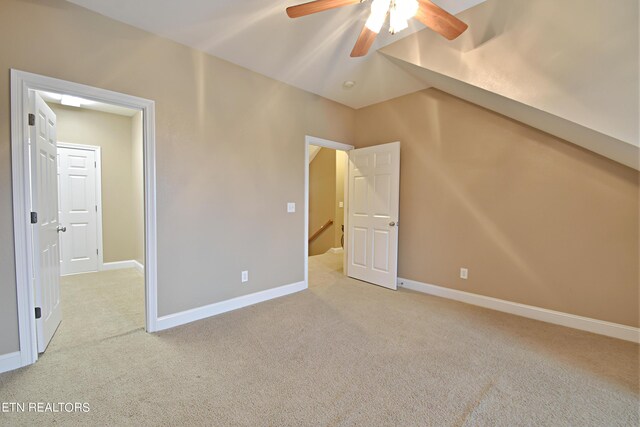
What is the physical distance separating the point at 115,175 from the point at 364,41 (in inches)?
189

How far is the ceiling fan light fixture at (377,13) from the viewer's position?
162 cm

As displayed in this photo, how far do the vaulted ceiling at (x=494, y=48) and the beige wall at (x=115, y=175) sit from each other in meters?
2.88

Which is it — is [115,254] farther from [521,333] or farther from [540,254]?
[540,254]

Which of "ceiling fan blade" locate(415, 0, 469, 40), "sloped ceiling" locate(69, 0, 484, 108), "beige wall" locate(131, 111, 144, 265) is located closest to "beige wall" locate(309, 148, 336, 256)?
"sloped ceiling" locate(69, 0, 484, 108)

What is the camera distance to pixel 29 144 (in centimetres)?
196

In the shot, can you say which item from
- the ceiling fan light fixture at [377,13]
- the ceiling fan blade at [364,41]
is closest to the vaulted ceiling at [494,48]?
the ceiling fan blade at [364,41]

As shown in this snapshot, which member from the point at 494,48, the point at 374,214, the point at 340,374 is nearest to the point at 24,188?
the point at 340,374

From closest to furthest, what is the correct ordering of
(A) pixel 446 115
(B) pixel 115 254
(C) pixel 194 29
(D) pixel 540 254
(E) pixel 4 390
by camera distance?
(E) pixel 4 390 < (C) pixel 194 29 < (D) pixel 540 254 < (A) pixel 446 115 < (B) pixel 115 254

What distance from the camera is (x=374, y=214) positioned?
12.8 feet

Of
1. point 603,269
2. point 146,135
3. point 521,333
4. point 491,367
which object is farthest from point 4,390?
point 603,269

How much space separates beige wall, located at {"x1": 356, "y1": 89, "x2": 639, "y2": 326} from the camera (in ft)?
8.07

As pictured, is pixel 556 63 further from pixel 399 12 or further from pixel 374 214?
pixel 374 214

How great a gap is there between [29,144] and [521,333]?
4.40 metres

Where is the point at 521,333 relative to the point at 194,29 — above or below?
below
